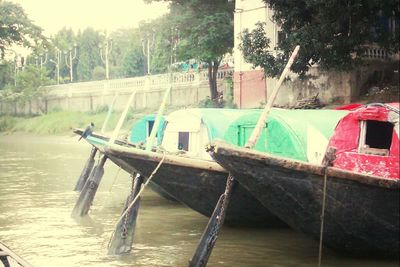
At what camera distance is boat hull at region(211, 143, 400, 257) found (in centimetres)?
685

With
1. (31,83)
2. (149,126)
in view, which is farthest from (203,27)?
(31,83)

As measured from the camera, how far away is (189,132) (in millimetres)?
12055

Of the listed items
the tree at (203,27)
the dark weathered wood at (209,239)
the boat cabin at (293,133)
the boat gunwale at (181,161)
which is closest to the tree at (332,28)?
the boat cabin at (293,133)

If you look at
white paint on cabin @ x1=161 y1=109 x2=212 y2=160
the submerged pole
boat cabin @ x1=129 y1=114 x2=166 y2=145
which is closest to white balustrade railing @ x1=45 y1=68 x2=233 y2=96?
boat cabin @ x1=129 y1=114 x2=166 y2=145

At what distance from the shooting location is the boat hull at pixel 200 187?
8883mm

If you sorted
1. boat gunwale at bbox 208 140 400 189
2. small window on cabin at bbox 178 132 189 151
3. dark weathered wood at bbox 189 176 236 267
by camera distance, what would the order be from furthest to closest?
small window on cabin at bbox 178 132 189 151, dark weathered wood at bbox 189 176 236 267, boat gunwale at bbox 208 140 400 189

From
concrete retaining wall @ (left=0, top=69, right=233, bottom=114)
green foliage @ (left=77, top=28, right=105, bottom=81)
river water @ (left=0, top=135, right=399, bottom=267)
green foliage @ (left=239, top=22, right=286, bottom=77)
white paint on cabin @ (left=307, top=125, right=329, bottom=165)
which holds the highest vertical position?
green foliage @ (left=77, top=28, right=105, bottom=81)

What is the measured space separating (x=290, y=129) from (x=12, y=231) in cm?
539

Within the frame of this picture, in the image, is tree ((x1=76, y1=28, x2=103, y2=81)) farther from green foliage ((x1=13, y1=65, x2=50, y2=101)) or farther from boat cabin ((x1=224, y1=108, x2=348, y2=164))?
boat cabin ((x1=224, y1=108, x2=348, y2=164))

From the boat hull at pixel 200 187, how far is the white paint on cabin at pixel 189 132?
172 cm

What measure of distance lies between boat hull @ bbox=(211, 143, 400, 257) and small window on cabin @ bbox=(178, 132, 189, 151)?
15.2 ft

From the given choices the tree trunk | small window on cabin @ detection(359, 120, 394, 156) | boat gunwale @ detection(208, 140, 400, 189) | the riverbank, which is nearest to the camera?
boat gunwale @ detection(208, 140, 400, 189)

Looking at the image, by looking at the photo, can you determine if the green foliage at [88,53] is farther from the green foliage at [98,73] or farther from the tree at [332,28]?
the tree at [332,28]

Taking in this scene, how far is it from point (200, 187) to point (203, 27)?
49.0ft
